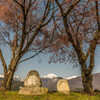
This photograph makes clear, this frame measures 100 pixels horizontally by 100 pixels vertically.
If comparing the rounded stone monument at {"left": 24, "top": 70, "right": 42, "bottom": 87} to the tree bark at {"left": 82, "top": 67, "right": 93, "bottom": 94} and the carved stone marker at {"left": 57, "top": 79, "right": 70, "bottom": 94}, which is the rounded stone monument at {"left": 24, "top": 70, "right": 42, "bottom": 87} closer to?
the carved stone marker at {"left": 57, "top": 79, "right": 70, "bottom": 94}

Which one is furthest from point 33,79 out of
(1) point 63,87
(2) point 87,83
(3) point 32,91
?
(2) point 87,83

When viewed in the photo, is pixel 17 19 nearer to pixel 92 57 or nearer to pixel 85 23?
pixel 85 23

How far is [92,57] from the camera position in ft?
41.4

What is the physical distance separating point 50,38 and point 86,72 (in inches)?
272

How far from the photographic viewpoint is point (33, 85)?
12133 millimetres

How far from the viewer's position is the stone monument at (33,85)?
37.0 feet

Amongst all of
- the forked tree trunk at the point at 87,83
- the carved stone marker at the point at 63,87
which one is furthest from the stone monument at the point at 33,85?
the forked tree trunk at the point at 87,83

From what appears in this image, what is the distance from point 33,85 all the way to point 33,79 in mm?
527

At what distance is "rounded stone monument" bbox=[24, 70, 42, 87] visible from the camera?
12.2 meters

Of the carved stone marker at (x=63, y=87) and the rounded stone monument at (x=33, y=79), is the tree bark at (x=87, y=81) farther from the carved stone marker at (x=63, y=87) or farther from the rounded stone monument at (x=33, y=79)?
the rounded stone monument at (x=33, y=79)

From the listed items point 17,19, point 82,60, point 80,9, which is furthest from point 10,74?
point 80,9

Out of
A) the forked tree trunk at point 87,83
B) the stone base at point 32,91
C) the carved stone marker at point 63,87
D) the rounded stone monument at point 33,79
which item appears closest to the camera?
the stone base at point 32,91

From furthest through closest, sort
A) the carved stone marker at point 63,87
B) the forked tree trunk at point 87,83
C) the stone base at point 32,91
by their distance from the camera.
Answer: the carved stone marker at point 63,87 < the forked tree trunk at point 87,83 < the stone base at point 32,91

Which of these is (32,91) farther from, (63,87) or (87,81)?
(87,81)
